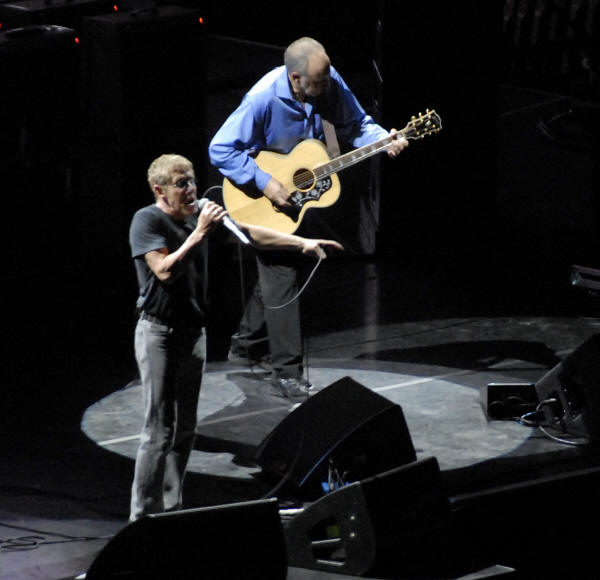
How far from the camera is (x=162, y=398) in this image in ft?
19.9

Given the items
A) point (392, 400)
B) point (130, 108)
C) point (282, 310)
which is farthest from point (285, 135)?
point (130, 108)

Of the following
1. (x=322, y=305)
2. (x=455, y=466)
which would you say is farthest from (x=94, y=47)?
(x=455, y=466)

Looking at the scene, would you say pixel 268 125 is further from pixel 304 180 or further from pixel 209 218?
pixel 209 218

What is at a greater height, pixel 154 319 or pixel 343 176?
pixel 343 176

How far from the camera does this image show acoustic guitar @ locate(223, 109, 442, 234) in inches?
311

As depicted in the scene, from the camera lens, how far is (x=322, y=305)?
1011 centimetres

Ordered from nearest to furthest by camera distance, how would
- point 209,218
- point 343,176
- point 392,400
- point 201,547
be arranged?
point 201,547 → point 209,218 → point 392,400 → point 343,176

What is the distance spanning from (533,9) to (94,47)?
130 inches

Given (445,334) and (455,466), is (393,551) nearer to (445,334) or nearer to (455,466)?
(455,466)

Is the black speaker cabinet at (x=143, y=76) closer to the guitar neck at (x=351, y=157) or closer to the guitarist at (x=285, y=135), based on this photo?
the guitarist at (x=285, y=135)

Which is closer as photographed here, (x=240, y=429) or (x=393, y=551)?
(x=393, y=551)

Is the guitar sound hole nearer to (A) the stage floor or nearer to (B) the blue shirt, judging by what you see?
(B) the blue shirt

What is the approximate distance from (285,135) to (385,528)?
3210mm

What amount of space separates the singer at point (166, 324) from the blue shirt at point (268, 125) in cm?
171
